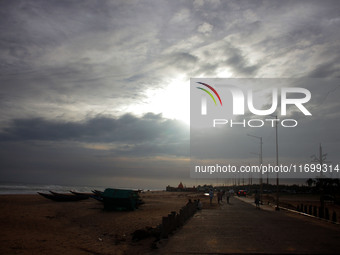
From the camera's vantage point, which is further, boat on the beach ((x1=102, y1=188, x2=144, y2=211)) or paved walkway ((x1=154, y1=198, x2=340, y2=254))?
boat on the beach ((x1=102, y1=188, x2=144, y2=211))

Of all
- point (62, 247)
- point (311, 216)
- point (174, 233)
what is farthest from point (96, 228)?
point (311, 216)

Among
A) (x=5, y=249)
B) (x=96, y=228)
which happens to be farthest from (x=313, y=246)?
(x=96, y=228)

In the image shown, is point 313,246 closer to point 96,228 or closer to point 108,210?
point 96,228

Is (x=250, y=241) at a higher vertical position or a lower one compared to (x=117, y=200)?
higher

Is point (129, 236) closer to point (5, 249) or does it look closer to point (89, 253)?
point (89, 253)

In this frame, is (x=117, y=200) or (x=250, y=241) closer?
(x=250, y=241)

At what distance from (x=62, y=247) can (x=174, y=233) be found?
4853 mm

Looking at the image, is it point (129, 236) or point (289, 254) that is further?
point (129, 236)

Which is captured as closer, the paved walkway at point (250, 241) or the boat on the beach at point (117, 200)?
the paved walkway at point (250, 241)

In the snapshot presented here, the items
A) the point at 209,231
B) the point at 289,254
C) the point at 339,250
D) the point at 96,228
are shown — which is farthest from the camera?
the point at 96,228

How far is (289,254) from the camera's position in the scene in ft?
32.5

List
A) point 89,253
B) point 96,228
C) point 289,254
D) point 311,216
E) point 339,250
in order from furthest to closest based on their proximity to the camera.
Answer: point 311,216, point 96,228, point 89,253, point 339,250, point 289,254

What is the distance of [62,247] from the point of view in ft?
45.4

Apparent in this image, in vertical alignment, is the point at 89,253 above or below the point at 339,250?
below
